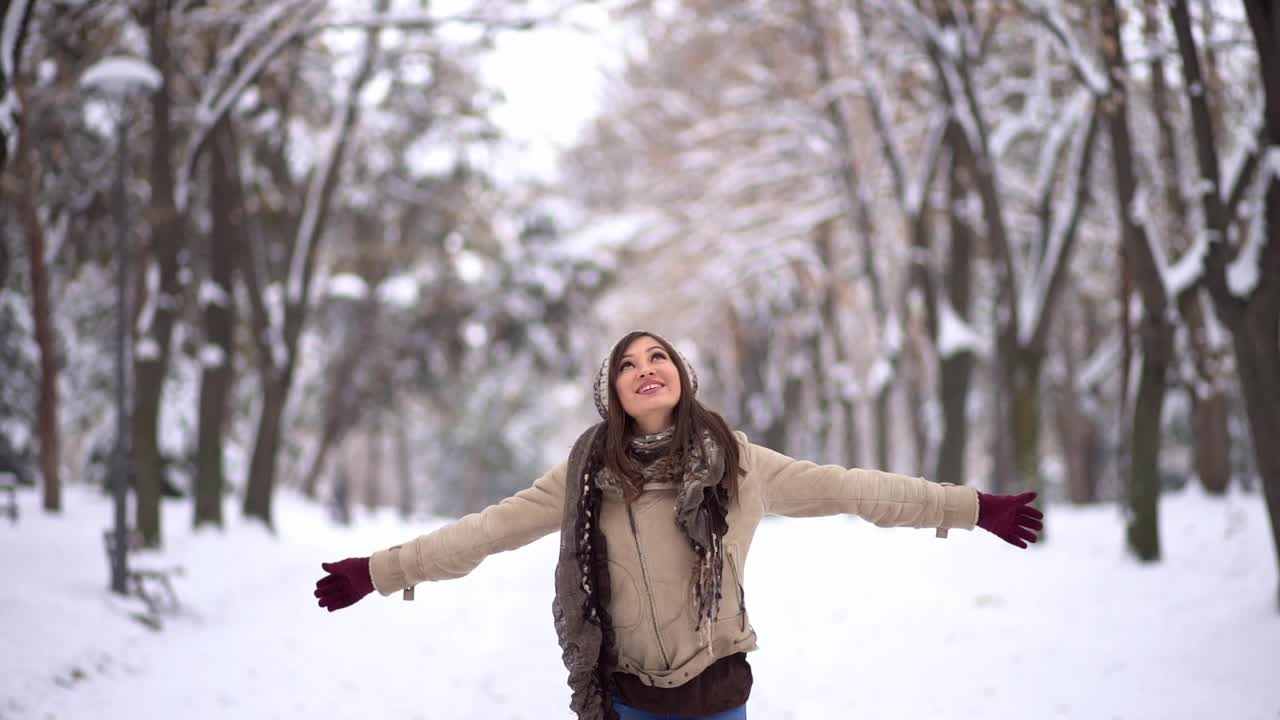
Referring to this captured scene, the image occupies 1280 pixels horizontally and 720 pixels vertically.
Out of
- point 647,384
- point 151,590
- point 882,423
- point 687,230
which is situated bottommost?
point 882,423

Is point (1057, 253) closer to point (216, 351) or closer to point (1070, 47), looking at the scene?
point (1070, 47)

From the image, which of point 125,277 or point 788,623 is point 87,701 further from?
point 788,623

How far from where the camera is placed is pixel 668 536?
126 inches

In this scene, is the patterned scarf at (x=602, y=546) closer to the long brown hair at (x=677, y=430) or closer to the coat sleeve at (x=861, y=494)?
the long brown hair at (x=677, y=430)

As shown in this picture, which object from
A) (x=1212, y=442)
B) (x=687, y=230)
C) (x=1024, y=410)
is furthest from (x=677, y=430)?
(x=687, y=230)

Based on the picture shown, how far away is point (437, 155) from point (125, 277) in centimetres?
1264

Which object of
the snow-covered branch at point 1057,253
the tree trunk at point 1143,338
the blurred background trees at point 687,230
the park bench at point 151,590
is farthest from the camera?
the snow-covered branch at point 1057,253

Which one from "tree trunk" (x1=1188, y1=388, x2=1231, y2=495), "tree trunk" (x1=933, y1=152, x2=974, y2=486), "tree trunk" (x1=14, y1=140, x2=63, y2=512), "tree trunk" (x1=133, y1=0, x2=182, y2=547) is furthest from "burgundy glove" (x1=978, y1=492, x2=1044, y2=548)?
"tree trunk" (x1=1188, y1=388, x2=1231, y2=495)

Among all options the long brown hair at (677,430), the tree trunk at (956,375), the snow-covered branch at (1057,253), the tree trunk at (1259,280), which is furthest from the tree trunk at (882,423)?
the long brown hair at (677,430)

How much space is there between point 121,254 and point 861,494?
8.96 meters

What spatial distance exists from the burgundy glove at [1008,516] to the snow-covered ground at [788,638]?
3482 millimetres

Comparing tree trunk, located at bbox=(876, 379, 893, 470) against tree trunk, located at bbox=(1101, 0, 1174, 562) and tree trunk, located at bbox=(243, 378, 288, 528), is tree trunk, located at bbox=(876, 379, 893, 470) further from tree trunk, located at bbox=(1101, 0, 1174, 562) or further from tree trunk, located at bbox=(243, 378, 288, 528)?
tree trunk, located at bbox=(243, 378, 288, 528)

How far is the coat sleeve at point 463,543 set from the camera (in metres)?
3.37

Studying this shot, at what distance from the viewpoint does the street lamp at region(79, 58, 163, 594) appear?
10.0 metres
